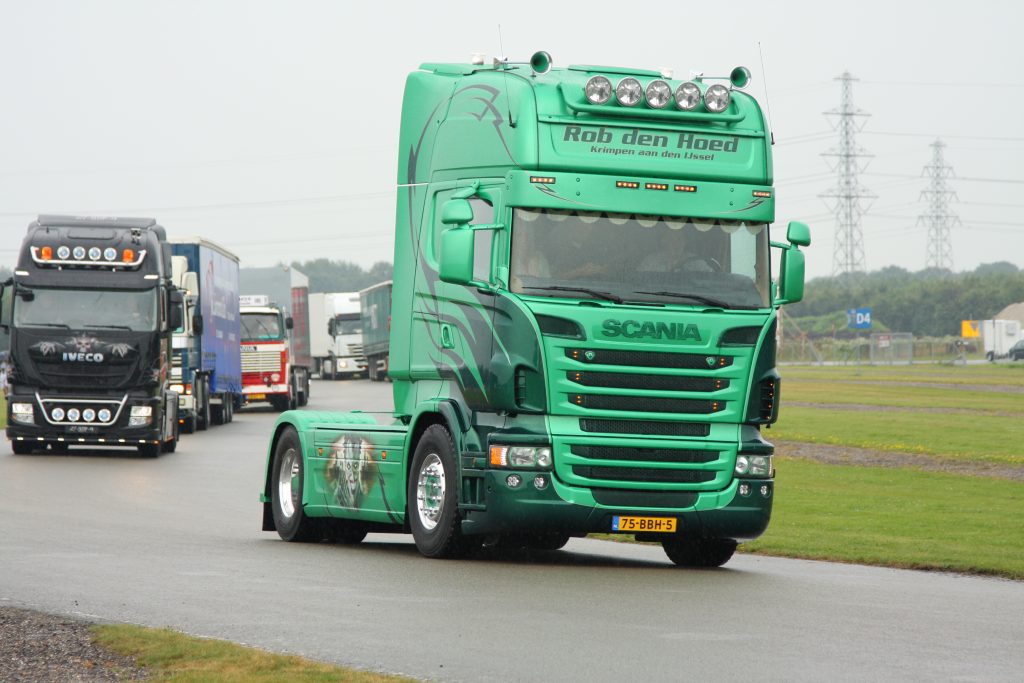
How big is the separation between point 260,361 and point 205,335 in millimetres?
11716

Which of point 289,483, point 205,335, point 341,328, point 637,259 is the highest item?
point 341,328

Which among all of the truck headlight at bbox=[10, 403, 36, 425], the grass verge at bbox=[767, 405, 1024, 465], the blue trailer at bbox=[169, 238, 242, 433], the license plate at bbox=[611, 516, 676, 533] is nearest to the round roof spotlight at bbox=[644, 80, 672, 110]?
the license plate at bbox=[611, 516, 676, 533]

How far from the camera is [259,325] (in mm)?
52062

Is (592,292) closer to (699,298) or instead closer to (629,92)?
(699,298)

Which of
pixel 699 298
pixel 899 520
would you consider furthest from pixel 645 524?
pixel 899 520

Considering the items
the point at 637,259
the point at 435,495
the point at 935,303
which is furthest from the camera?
the point at 935,303

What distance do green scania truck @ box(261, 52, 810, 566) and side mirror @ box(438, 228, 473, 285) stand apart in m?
0.01

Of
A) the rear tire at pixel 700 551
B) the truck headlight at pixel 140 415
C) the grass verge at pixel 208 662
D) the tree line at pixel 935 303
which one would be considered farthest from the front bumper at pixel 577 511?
the tree line at pixel 935 303

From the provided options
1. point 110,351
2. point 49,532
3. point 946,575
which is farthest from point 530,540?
point 110,351

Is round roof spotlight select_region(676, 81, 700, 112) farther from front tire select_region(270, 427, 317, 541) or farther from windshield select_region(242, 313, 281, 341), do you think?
windshield select_region(242, 313, 281, 341)

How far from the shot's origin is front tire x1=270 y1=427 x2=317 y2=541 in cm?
1631

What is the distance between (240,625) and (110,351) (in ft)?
63.6

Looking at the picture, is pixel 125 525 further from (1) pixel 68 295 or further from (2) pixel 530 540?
(1) pixel 68 295

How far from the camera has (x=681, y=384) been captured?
13.3 m
